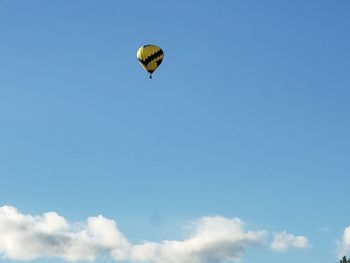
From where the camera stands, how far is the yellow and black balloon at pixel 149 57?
7869 centimetres

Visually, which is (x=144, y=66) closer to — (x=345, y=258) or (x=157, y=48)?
(x=157, y=48)

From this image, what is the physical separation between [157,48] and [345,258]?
9509cm

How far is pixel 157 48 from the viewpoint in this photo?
3127 inches

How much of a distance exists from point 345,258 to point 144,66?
9523 centimetres

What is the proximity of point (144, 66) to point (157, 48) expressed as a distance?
10.3ft

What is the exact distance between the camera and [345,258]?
149375 mm

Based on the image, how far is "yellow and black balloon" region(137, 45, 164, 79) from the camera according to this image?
258ft

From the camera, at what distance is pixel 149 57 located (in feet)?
259

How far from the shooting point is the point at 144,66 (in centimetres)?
7888

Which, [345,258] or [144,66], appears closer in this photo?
[144,66]

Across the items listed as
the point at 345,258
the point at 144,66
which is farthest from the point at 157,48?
the point at 345,258

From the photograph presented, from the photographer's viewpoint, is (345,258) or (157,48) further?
(345,258)
